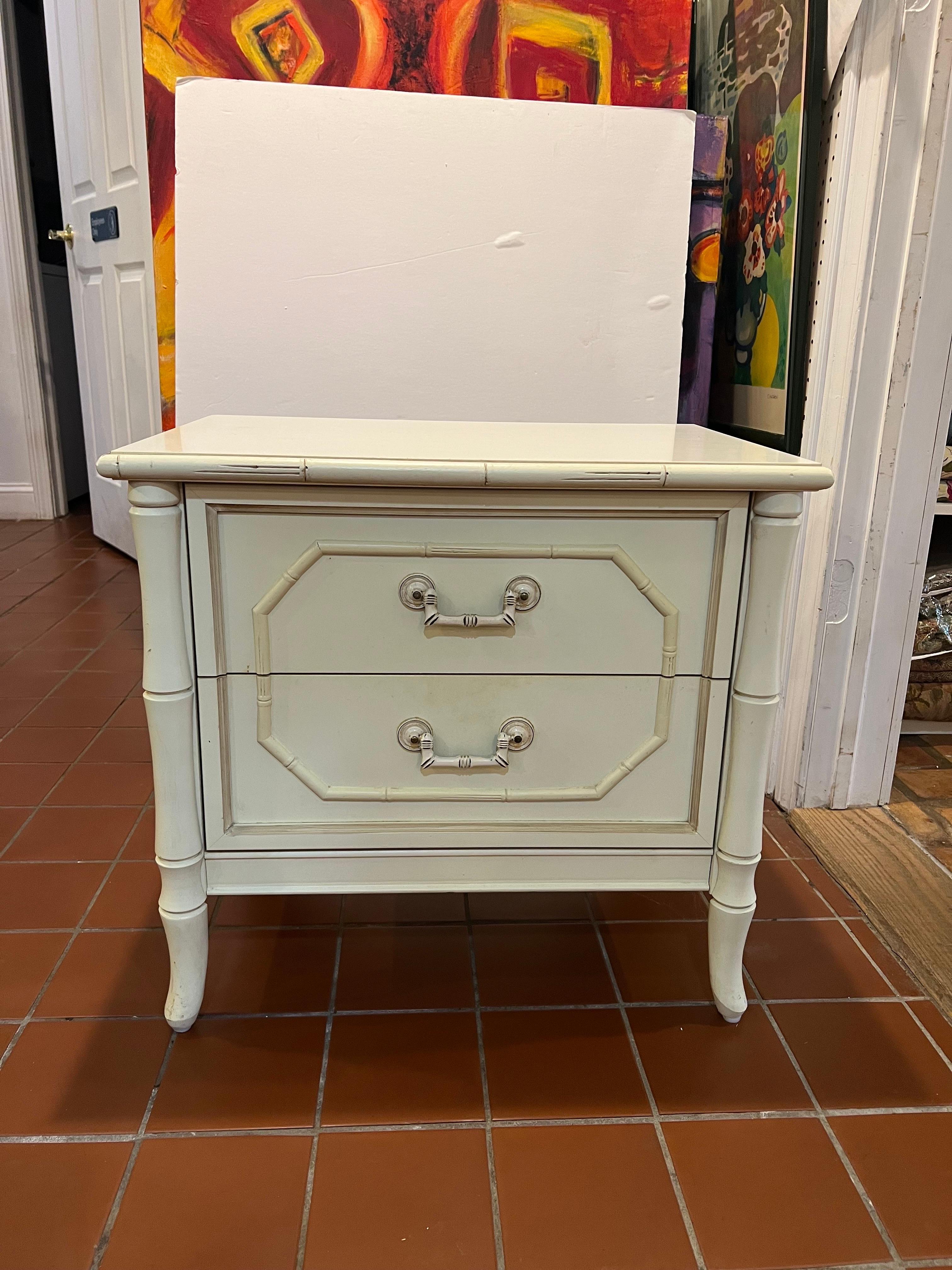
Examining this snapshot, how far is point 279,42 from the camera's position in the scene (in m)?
1.82

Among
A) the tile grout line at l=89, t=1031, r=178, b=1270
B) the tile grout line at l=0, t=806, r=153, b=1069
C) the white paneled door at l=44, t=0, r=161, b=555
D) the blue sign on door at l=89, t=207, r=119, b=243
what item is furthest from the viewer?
the blue sign on door at l=89, t=207, r=119, b=243

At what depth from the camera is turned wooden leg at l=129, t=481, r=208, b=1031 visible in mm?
949

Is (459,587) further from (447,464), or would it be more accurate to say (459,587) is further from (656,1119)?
(656,1119)

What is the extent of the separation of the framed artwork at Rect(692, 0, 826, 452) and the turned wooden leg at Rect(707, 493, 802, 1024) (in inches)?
27.0

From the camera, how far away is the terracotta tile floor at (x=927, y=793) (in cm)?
167

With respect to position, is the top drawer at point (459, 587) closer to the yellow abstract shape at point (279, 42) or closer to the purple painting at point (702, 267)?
the purple painting at point (702, 267)

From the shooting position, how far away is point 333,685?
103 cm

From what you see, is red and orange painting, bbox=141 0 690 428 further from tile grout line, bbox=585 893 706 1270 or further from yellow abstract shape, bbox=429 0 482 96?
tile grout line, bbox=585 893 706 1270

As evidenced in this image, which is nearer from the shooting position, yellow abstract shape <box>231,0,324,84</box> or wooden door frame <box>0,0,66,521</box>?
yellow abstract shape <box>231,0,324,84</box>

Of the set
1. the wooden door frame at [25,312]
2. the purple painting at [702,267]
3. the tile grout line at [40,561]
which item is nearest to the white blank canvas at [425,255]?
the purple painting at [702,267]

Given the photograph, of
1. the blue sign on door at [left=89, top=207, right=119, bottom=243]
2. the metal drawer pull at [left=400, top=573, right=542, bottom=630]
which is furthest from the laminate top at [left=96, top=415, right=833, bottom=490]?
the blue sign on door at [left=89, top=207, right=119, bottom=243]

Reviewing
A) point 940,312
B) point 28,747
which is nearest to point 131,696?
point 28,747

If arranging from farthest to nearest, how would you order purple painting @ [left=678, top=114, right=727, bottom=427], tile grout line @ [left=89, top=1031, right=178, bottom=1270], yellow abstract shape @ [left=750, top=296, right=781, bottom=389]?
purple painting @ [left=678, top=114, right=727, bottom=427]
yellow abstract shape @ [left=750, top=296, right=781, bottom=389]
tile grout line @ [left=89, top=1031, right=178, bottom=1270]

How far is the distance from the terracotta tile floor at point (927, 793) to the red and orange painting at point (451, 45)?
145 centimetres
